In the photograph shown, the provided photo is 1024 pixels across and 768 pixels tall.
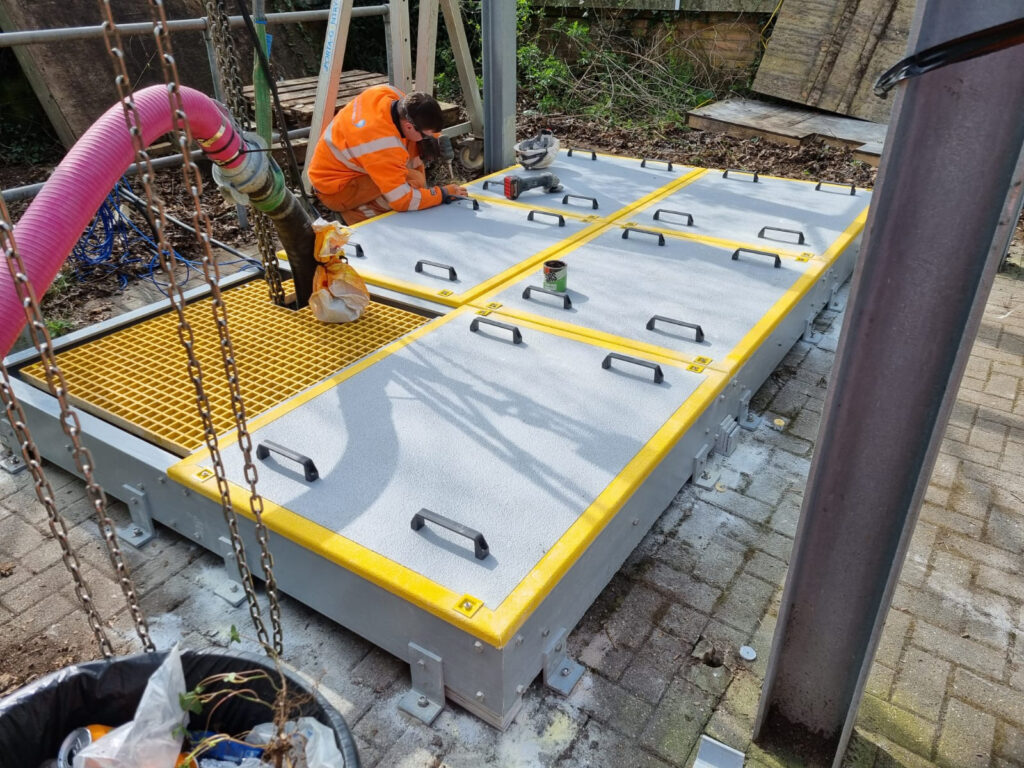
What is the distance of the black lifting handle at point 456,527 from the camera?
2043mm

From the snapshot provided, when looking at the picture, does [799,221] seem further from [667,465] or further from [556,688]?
[556,688]

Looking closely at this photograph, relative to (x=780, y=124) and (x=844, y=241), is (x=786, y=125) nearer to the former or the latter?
(x=780, y=124)

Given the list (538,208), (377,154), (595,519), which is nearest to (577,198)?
(538,208)

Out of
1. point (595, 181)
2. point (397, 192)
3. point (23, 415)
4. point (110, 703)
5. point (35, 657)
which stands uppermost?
point (23, 415)

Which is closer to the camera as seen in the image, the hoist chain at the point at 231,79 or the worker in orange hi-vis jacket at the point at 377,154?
the hoist chain at the point at 231,79

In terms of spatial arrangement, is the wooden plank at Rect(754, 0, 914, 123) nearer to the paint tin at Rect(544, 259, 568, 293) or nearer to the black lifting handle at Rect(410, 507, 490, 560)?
the paint tin at Rect(544, 259, 568, 293)

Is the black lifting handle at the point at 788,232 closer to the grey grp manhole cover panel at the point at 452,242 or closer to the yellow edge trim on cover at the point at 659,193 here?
the yellow edge trim on cover at the point at 659,193

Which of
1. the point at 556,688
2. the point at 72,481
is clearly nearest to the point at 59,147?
the point at 72,481

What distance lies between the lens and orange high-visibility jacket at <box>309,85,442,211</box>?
4.48 metres

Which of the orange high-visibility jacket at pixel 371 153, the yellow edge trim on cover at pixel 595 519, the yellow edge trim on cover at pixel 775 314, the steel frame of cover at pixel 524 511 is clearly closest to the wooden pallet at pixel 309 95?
the orange high-visibility jacket at pixel 371 153

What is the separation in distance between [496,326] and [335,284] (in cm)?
78

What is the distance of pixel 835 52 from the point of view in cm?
811

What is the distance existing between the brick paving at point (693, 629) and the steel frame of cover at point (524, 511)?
113 millimetres

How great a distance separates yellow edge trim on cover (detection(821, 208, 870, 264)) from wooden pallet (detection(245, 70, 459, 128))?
3.23 m
